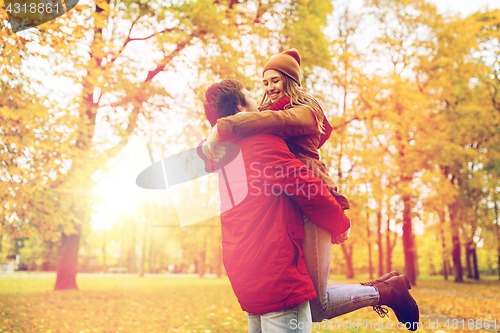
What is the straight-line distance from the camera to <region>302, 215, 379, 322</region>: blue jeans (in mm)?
1712

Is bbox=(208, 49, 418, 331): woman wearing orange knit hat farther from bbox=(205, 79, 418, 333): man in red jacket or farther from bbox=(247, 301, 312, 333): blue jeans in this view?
bbox=(247, 301, 312, 333): blue jeans

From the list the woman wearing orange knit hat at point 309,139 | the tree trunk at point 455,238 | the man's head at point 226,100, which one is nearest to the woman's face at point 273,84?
the woman wearing orange knit hat at point 309,139

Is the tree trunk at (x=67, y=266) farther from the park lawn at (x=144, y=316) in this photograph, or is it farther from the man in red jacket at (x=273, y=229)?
the man in red jacket at (x=273, y=229)

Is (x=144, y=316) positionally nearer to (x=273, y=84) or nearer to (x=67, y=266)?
(x=67, y=266)

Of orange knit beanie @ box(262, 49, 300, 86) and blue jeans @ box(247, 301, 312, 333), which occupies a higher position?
orange knit beanie @ box(262, 49, 300, 86)

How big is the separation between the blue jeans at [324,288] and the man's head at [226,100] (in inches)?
27.2

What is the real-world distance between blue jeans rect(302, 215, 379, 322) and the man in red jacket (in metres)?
0.08

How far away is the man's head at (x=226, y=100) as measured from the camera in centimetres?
180

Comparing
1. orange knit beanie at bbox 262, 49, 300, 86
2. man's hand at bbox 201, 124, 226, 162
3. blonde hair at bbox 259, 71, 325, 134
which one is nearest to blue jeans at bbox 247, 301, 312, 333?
man's hand at bbox 201, 124, 226, 162

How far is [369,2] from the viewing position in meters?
15.4

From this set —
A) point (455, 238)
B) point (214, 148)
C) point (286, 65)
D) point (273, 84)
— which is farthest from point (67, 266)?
point (455, 238)

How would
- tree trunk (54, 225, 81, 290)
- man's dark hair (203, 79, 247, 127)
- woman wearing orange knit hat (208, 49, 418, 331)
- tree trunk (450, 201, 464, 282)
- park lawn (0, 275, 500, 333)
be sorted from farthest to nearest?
tree trunk (450, 201, 464, 282)
tree trunk (54, 225, 81, 290)
park lawn (0, 275, 500, 333)
man's dark hair (203, 79, 247, 127)
woman wearing orange knit hat (208, 49, 418, 331)

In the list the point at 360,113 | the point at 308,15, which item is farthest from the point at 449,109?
the point at 308,15

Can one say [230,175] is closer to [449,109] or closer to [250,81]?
[250,81]
